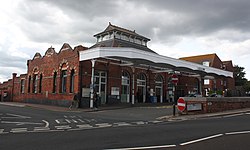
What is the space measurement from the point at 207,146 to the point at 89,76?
821 inches

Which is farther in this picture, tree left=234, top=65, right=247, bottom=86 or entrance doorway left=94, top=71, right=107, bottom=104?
tree left=234, top=65, right=247, bottom=86

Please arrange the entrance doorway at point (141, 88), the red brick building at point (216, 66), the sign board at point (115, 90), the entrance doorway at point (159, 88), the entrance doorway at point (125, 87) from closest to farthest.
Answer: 1. the sign board at point (115, 90)
2. the entrance doorway at point (125, 87)
3. the entrance doorway at point (141, 88)
4. the entrance doorway at point (159, 88)
5. the red brick building at point (216, 66)

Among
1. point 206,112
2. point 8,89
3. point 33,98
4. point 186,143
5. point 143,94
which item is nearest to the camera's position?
point 186,143

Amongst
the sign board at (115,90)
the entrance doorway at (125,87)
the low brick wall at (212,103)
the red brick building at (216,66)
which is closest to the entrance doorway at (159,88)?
the entrance doorway at (125,87)

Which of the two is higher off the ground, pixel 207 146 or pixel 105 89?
pixel 105 89

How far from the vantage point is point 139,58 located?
24.2m

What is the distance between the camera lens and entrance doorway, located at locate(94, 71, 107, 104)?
2737 cm

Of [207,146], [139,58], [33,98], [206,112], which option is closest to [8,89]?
[33,98]

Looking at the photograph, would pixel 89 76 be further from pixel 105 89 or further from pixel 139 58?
pixel 139 58

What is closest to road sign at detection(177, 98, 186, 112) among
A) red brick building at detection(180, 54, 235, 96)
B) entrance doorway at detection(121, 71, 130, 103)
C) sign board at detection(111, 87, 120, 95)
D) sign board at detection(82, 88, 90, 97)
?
sign board at detection(82, 88, 90, 97)

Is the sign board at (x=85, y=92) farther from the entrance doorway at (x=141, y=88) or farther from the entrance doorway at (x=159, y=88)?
the entrance doorway at (x=159, y=88)

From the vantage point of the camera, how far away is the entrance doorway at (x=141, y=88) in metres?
32.5

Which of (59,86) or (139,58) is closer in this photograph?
(139,58)

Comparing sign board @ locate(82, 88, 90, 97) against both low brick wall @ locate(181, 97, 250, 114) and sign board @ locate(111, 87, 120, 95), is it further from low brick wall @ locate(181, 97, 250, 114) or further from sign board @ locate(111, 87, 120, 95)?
low brick wall @ locate(181, 97, 250, 114)
